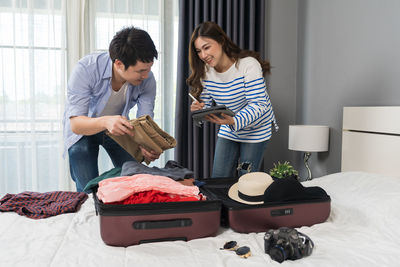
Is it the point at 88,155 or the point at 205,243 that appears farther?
the point at 88,155

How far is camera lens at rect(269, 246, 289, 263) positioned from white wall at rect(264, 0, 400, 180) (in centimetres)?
144

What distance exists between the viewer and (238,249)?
992 mm

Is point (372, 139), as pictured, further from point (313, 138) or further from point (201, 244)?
point (201, 244)

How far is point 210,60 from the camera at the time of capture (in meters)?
1.95

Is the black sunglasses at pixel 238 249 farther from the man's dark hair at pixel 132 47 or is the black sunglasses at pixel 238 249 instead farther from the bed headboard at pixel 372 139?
the bed headboard at pixel 372 139

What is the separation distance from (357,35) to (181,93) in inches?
60.2

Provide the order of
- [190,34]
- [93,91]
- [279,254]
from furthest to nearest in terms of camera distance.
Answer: [190,34] < [93,91] < [279,254]

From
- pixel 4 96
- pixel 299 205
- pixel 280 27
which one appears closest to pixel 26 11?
pixel 4 96

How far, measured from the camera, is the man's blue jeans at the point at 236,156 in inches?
79.8

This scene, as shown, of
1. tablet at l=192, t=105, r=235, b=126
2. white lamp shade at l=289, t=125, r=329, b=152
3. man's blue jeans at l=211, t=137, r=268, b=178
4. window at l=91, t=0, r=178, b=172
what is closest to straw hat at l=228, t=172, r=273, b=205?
tablet at l=192, t=105, r=235, b=126

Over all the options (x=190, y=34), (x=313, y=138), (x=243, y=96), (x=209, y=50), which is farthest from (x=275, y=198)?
(x=190, y=34)

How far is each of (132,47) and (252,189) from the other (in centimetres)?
86

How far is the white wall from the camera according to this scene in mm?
2053

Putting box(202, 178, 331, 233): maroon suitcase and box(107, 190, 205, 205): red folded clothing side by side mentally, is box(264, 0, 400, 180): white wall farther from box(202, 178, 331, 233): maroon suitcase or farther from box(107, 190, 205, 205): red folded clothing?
box(107, 190, 205, 205): red folded clothing
